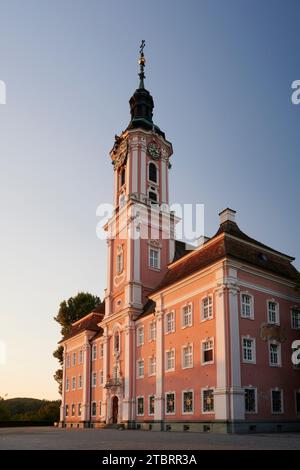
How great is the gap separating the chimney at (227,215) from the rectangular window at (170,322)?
8.31 meters

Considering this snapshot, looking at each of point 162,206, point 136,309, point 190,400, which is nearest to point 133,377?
point 136,309

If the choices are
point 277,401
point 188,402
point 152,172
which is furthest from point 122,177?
point 277,401

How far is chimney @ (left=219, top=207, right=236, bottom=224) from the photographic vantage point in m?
38.7

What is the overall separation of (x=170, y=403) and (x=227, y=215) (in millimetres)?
14855

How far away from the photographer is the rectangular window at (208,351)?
106ft

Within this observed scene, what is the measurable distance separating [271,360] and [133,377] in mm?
13918

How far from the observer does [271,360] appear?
33.2m

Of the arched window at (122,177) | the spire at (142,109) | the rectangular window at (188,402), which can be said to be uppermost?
the spire at (142,109)

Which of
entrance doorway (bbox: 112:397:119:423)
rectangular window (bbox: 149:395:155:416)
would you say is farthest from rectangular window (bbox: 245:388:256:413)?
entrance doorway (bbox: 112:397:119:423)

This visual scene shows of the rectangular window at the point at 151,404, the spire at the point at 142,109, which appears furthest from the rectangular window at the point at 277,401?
the spire at the point at 142,109

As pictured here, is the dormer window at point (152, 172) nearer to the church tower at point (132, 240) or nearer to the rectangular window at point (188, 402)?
the church tower at point (132, 240)
